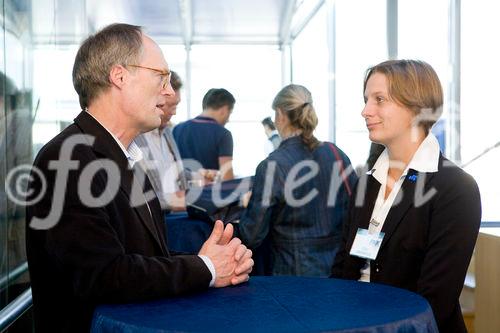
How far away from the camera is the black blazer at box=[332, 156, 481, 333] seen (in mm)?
1961

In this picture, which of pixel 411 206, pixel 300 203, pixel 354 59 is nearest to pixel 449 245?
pixel 411 206

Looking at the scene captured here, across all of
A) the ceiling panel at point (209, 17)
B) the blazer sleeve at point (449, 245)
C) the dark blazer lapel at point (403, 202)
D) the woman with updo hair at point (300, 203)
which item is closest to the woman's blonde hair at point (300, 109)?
the woman with updo hair at point (300, 203)

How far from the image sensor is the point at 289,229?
129 inches

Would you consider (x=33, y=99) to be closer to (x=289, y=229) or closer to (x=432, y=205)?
(x=289, y=229)

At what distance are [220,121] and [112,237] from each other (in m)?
4.19

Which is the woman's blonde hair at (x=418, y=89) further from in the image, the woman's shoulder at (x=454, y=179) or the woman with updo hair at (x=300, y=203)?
the woman with updo hair at (x=300, y=203)

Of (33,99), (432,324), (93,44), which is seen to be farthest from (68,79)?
(432,324)

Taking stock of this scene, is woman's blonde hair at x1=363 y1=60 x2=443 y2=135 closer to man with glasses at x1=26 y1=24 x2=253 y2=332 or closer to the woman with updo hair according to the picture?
man with glasses at x1=26 y1=24 x2=253 y2=332

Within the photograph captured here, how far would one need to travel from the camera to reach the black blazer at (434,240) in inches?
77.2

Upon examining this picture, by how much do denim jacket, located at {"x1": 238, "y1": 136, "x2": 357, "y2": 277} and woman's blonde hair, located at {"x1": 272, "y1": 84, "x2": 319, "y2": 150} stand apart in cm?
5

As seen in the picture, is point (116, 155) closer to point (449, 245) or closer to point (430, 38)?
point (449, 245)

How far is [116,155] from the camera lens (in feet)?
5.68

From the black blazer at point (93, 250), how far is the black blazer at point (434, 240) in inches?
28.7

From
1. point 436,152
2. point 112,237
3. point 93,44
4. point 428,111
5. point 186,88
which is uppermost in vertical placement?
point 186,88
